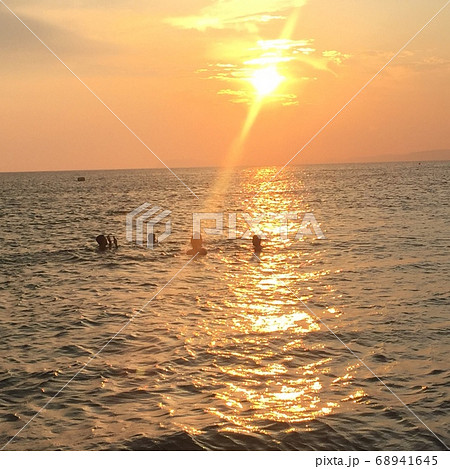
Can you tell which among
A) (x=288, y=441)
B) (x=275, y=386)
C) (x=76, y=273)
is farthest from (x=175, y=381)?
(x=76, y=273)

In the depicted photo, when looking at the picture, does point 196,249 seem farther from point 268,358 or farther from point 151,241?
point 268,358

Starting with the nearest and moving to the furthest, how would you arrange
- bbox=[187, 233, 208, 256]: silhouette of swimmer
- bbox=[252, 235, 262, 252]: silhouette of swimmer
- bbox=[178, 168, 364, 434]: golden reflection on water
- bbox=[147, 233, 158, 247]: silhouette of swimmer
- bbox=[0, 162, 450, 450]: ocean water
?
bbox=[0, 162, 450, 450]: ocean water < bbox=[178, 168, 364, 434]: golden reflection on water < bbox=[187, 233, 208, 256]: silhouette of swimmer < bbox=[252, 235, 262, 252]: silhouette of swimmer < bbox=[147, 233, 158, 247]: silhouette of swimmer

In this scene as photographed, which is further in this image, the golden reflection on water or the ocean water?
the golden reflection on water

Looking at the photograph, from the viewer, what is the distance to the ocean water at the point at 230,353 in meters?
10.9

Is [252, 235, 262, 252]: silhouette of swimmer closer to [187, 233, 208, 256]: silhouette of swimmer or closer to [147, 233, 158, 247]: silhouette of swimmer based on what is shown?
[187, 233, 208, 256]: silhouette of swimmer

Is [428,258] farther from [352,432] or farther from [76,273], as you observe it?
[352,432]

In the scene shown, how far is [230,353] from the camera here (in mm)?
15352

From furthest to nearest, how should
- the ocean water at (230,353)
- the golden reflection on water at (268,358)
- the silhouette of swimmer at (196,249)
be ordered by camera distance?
the silhouette of swimmer at (196,249) < the golden reflection on water at (268,358) < the ocean water at (230,353)

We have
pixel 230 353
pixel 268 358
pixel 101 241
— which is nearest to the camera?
pixel 268 358

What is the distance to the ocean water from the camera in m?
10.9

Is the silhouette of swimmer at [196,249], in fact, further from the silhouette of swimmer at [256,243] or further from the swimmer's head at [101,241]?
the swimmer's head at [101,241]

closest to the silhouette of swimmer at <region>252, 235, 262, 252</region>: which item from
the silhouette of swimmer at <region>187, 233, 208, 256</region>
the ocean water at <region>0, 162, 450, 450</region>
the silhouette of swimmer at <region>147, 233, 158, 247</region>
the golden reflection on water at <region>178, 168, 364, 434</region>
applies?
the silhouette of swimmer at <region>187, 233, 208, 256</region>

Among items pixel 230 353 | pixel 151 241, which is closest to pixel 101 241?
pixel 151 241

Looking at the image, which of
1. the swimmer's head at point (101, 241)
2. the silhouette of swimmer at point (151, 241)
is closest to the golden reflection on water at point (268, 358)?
the swimmer's head at point (101, 241)
